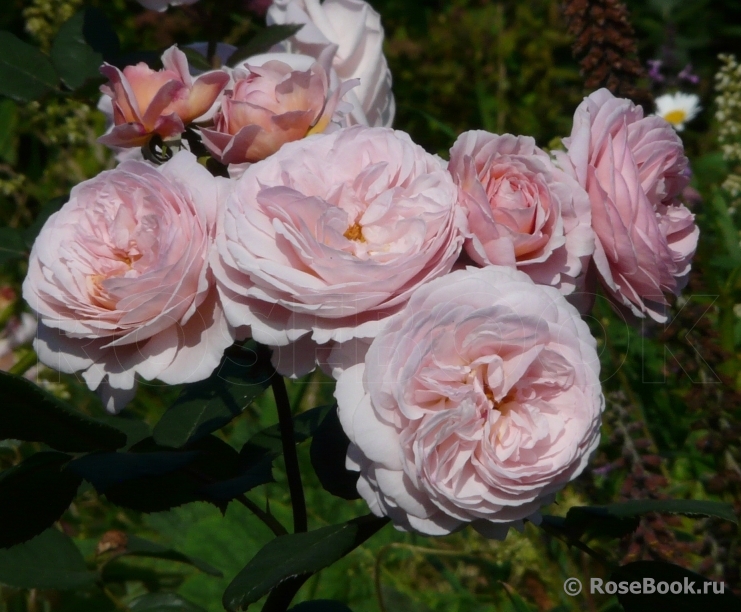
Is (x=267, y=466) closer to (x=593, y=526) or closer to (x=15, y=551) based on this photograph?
(x=593, y=526)

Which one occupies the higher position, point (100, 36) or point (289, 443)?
point (100, 36)

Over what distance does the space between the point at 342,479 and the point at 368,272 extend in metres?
0.29

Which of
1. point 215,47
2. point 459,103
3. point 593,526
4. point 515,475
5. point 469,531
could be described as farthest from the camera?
point 459,103

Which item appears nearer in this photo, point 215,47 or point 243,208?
point 243,208

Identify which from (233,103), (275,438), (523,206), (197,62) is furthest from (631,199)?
(197,62)

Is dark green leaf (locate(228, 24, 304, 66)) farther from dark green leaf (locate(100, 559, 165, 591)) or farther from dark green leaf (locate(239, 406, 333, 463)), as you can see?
dark green leaf (locate(100, 559, 165, 591))

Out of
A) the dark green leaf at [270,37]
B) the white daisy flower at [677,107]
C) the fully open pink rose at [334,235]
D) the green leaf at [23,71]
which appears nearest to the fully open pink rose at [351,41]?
the dark green leaf at [270,37]

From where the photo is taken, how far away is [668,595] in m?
0.85

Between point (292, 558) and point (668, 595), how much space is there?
0.37 metres

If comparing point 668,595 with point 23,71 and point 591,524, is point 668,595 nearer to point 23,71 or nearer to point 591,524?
point 591,524

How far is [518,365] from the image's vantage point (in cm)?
70

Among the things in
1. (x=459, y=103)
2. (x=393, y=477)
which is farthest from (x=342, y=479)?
A: (x=459, y=103)

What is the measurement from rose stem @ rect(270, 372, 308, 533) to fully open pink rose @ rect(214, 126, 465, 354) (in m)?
0.17
